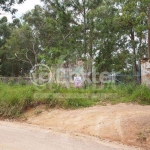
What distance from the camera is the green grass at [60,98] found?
8.59 meters

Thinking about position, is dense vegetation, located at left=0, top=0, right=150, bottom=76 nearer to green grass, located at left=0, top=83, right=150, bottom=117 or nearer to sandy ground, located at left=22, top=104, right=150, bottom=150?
green grass, located at left=0, top=83, right=150, bottom=117

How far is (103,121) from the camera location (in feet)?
22.4

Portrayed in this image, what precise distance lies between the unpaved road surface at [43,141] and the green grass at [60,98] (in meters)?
1.74

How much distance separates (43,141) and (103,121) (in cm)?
185

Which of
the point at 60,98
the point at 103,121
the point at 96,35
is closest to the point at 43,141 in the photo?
the point at 103,121

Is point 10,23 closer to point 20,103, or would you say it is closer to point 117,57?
point 117,57

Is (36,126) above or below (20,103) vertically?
below

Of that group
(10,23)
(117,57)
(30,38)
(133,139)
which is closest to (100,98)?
(133,139)

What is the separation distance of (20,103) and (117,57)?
32.6 feet

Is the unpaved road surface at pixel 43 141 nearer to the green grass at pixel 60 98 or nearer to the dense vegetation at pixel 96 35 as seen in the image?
the green grass at pixel 60 98

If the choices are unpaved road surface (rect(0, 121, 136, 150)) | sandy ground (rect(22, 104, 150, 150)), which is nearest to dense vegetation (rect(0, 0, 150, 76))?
sandy ground (rect(22, 104, 150, 150))

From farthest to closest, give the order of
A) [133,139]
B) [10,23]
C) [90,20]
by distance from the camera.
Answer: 1. [10,23]
2. [90,20]
3. [133,139]

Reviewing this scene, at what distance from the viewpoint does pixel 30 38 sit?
2408 cm

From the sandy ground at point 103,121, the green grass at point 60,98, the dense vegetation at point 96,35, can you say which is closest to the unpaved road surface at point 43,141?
the sandy ground at point 103,121
